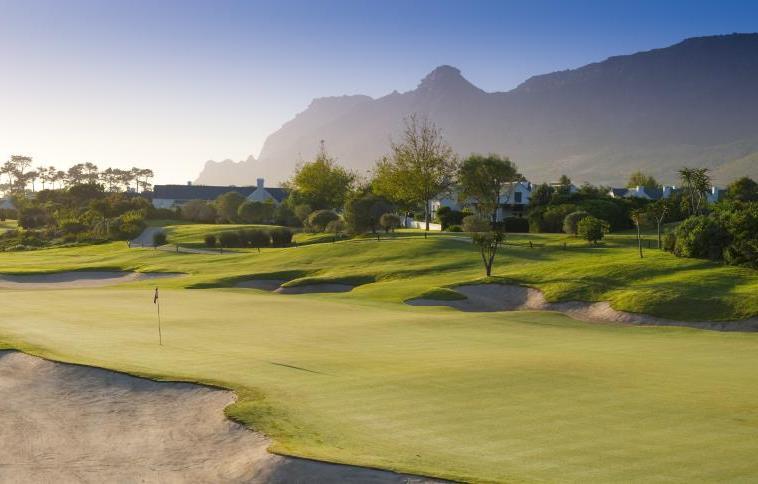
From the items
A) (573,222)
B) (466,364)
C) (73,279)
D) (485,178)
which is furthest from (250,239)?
(466,364)

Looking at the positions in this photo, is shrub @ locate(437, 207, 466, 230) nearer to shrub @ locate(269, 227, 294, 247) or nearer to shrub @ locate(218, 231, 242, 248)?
shrub @ locate(269, 227, 294, 247)

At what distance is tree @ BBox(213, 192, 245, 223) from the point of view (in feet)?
448

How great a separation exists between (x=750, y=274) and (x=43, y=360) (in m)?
43.3

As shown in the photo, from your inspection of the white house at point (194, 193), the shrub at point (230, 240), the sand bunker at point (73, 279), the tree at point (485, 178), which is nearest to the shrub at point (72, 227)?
the shrub at point (230, 240)

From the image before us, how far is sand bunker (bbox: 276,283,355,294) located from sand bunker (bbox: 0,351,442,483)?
34.6m

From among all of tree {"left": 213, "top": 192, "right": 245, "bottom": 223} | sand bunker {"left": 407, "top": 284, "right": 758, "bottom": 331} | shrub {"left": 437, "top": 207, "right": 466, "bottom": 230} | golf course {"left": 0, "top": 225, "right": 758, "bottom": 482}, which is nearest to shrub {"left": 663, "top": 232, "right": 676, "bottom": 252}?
golf course {"left": 0, "top": 225, "right": 758, "bottom": 482}

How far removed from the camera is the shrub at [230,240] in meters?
98.6

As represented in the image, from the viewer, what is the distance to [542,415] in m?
17.5

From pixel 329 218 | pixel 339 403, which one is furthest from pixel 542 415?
pixel 329 218

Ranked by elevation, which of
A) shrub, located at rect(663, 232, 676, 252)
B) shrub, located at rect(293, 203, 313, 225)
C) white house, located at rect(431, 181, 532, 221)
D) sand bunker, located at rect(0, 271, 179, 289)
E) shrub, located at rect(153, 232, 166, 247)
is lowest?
sand bunker, located at rect(0, 271, 179, 289)

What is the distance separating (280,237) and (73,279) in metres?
32.8

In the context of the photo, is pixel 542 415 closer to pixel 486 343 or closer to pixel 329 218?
pixel 486 343

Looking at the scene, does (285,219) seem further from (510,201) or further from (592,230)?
(592,230)

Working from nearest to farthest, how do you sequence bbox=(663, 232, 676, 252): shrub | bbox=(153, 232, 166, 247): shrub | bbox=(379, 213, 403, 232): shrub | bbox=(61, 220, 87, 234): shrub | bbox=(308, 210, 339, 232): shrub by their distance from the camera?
bbox=(663, 232, 676, 252): shrub
bbox=(379, 213, 403, 232): shrub
bbox=(153, 232, 166, 247): shrub
bbox=(308, 210, 339, 232): shrub
bbox=(61, 220, 87, 234): shrub
